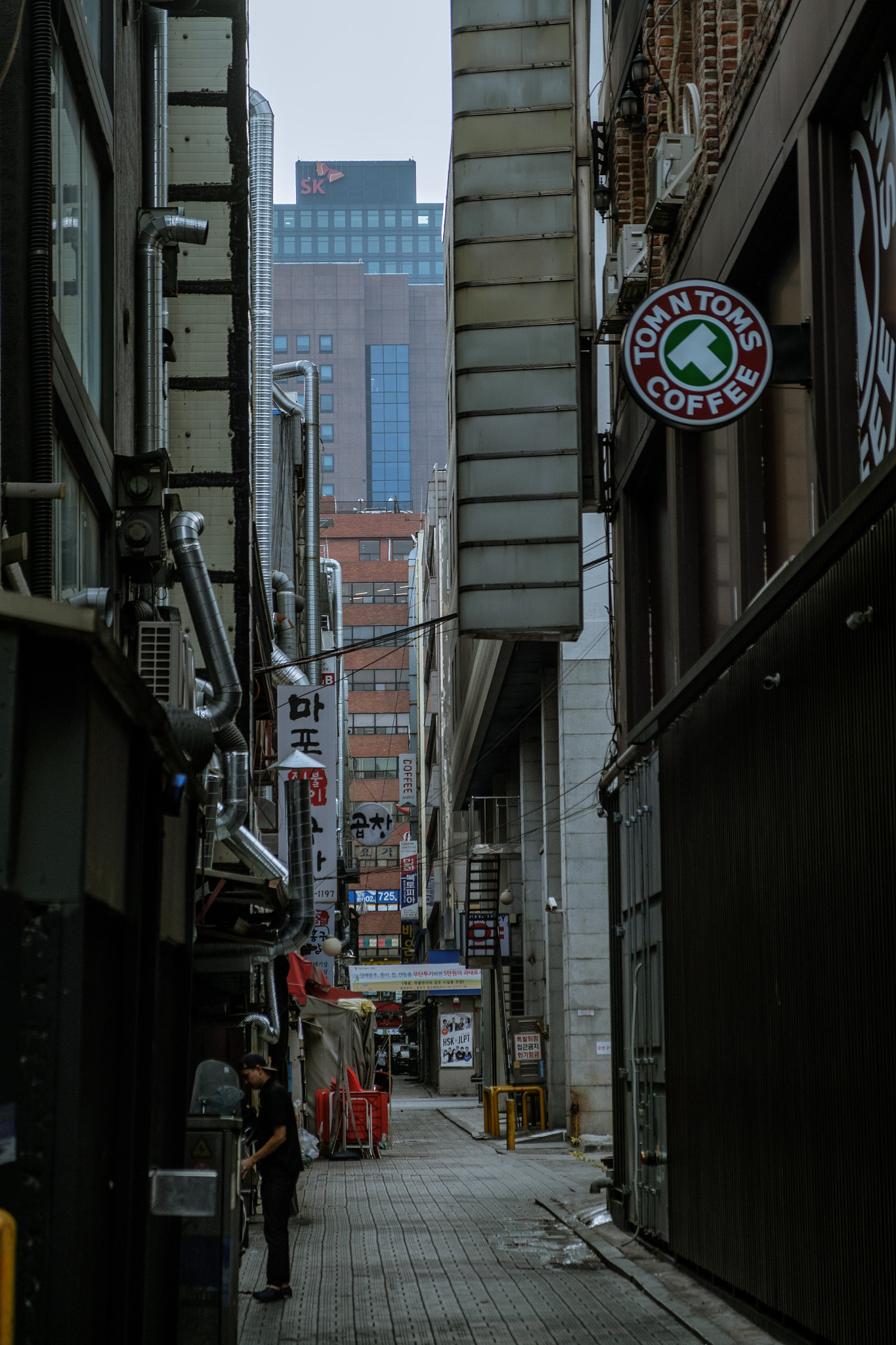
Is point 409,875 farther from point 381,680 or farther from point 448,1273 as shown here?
point 448,1273

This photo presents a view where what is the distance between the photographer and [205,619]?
14.7 metres

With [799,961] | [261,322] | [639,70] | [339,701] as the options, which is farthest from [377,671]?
[799,961]

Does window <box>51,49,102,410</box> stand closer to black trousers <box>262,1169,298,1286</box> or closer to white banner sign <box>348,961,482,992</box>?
black trousers <box>262,1169,298,1286</box>

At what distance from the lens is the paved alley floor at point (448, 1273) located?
31.8 feet

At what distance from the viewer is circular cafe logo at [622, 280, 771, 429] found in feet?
30.6

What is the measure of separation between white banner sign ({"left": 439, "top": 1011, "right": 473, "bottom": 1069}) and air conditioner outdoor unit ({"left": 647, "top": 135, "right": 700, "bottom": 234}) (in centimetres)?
4386

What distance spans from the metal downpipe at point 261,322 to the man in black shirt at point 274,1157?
609 inches

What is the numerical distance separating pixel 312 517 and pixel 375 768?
9038 cm

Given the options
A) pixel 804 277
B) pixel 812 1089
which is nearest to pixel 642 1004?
pixel 812 1089

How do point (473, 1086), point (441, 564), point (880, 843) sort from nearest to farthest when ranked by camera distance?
point (880, 843)
point (473, 1086)
point (441, 564)

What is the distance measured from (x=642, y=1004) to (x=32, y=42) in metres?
8.96

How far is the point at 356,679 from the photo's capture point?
131500mm

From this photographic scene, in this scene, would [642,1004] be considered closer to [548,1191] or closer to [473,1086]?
[548,1191]

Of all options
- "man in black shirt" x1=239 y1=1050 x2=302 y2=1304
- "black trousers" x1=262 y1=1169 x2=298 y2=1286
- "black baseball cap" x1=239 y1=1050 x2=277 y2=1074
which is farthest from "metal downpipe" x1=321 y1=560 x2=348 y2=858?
"black trousers" x1=262 y1=1169 x2=298 y2=1286
